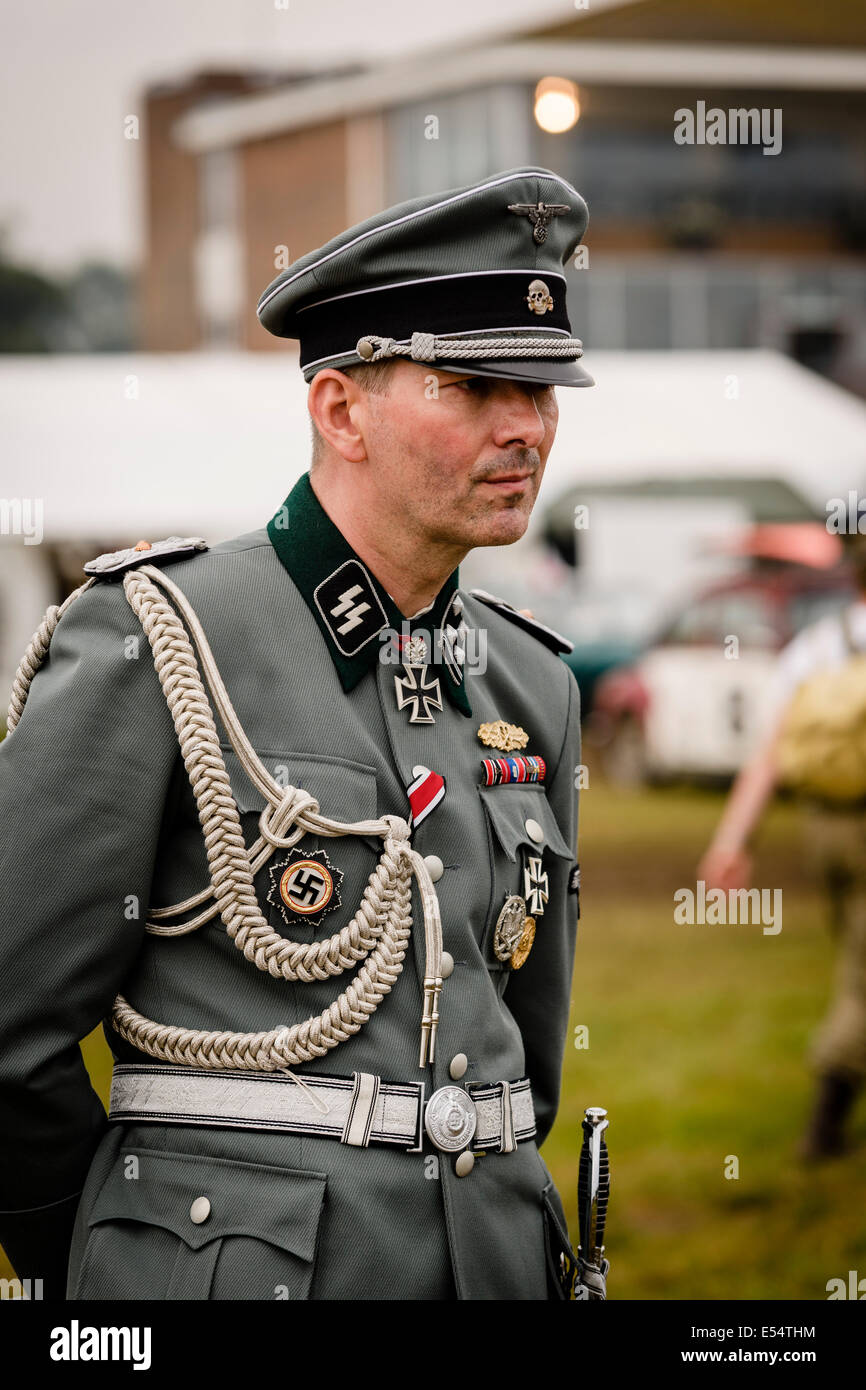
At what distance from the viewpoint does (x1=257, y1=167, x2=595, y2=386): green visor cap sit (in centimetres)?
207

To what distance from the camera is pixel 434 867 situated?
83.1 inches

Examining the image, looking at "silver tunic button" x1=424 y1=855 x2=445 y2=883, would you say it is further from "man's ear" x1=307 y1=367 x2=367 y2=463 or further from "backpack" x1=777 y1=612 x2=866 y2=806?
"backpack" x1=777 y1=612 x2=866 y2=806

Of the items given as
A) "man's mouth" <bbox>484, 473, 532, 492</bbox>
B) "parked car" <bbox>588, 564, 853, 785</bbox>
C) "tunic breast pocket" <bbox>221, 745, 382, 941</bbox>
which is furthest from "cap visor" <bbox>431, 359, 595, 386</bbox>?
"parked car" <bbox>588, 564, 853, 785</bbox>

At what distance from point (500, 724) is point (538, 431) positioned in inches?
18.5

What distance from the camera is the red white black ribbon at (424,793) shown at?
6.98 ft

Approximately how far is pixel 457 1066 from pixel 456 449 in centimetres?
81

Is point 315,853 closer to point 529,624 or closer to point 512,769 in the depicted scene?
point 512,769

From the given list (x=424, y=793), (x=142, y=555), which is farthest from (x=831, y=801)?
(x=142, y=555)

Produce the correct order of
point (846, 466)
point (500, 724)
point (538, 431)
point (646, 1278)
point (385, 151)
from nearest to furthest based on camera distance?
1. point (538, 431)
2. point (500, 724)
3. point (646, 1278)
4. point (846, 466)
5. point (385, 151)

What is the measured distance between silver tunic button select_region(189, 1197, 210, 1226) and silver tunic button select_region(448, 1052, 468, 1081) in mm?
352
